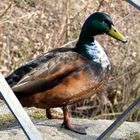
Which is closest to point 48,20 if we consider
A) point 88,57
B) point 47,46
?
point 47,46

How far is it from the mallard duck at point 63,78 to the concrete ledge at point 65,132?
0.06m

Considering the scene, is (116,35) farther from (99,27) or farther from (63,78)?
(63,78)

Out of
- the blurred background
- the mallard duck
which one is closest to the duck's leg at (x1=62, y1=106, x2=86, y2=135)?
the mallard duck

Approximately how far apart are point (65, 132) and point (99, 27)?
684 mm

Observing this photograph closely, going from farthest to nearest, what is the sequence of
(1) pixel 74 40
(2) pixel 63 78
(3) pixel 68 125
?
(1) pixel 74 40, (3) pixel 68 125, (2) pixel 63 78

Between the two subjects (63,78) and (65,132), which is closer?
(63,78)

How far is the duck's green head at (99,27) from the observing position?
396 cm

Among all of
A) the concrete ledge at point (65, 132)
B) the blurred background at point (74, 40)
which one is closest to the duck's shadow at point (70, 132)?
the concrete ledge at point (65, 132)

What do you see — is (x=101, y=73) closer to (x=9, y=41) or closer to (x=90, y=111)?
(x=90, y=111)

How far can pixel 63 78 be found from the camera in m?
3.90

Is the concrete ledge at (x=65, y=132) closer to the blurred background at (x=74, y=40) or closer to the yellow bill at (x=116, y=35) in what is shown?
the yellow bill at (x=116, y=35)

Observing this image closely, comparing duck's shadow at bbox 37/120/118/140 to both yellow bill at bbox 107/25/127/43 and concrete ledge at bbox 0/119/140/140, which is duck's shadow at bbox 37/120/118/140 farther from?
yellow bill at bbox 107/25/127/43

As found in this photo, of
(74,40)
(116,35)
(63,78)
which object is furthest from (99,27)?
(74,40)

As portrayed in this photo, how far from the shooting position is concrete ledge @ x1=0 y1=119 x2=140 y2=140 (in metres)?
3.91
